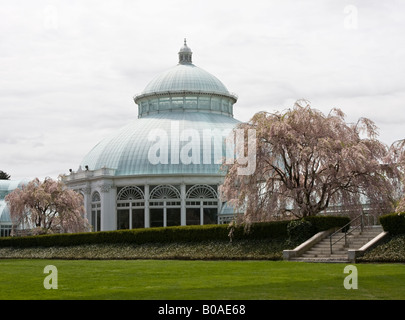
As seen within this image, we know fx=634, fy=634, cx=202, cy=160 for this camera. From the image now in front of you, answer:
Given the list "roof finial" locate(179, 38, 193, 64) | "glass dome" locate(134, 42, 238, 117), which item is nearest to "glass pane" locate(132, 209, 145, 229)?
"glass dome" locate(134, 42, 238, 117)

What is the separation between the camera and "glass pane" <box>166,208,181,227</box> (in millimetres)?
61188

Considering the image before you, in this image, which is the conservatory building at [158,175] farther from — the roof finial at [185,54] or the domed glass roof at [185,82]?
the roof finial at [185,54]

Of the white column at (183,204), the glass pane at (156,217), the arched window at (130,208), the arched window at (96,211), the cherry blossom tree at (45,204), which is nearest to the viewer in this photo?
the cherry blossom tree at (45,204)

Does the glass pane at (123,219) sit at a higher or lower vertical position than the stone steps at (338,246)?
higher

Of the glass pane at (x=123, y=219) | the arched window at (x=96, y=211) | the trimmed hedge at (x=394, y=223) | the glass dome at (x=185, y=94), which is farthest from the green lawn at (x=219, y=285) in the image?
the glass dome at (x=185, y=94)

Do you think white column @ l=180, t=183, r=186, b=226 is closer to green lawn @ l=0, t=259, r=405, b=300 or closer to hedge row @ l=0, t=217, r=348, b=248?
hedge row @ l=0, t=217, r=348, b=248

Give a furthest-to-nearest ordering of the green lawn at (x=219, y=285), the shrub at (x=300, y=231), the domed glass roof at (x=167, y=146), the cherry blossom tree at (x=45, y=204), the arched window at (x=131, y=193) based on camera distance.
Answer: the arched window at (x=131, y=193), the domed glass roof at (x=167, y=146), the cherry blossom tree at (x=45, y=204), the shrub at (x=300, y=231), the green lawn at (x=219, y=285)

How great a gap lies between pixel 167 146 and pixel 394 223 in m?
38.3

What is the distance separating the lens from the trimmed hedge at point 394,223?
1056 inches
